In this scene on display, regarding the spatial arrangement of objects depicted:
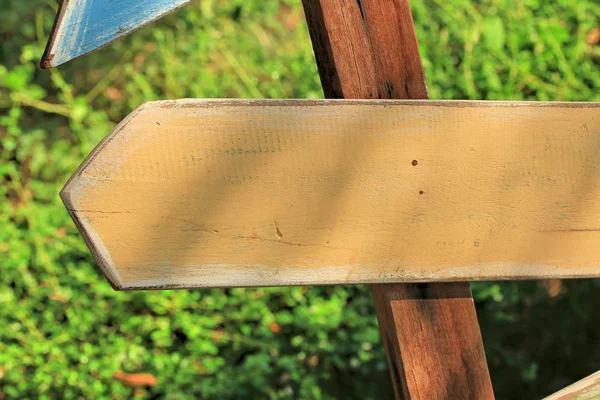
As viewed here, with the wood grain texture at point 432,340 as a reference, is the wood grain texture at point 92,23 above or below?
above

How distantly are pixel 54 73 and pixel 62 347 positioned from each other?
3.18 feet

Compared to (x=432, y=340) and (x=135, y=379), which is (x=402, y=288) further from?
(x=135, y=379)

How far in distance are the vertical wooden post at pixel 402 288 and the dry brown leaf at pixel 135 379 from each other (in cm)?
134

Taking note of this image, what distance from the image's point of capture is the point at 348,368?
2.04 m

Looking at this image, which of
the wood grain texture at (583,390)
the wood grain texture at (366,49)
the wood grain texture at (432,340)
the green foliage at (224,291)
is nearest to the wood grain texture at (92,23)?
the wood grain texture at (366,49)

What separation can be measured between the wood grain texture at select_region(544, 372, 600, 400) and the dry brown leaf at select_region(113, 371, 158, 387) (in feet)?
4.77

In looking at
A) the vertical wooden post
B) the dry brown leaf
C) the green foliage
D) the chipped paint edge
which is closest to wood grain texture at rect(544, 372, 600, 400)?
the vertical wooden post

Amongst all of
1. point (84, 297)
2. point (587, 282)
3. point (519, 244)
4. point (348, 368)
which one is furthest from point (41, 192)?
point (519, 244)

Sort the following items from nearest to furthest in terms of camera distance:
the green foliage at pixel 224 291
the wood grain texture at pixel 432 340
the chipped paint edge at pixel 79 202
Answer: the chipped paint edge at pixel 79 202, the wood grain texture at pixel 432 340, the green foliage at pixel 224 291

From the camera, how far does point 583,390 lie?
0.86 metres

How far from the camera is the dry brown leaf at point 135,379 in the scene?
6.78 ft

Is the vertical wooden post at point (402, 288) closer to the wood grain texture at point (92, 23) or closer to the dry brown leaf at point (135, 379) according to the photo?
the wood grain texture at point (92, 23)

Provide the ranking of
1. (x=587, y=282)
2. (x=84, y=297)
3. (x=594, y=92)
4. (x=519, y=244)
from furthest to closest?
(x=594, y=92) → (x=84, y=297) → (x=587, y=282) → (x=519, y=244)

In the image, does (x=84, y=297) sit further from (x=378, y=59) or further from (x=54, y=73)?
(x=378, y=59)
